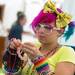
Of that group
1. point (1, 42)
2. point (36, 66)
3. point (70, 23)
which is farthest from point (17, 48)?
point (1, 42)

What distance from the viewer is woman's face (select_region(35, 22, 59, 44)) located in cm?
174

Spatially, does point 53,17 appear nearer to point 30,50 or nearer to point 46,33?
point 46,33

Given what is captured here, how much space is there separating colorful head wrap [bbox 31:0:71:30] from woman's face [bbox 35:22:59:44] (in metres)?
0.03

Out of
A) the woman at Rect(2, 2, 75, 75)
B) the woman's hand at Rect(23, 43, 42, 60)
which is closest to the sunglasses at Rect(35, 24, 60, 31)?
the woman at Rect(2, 2, 75, 75)

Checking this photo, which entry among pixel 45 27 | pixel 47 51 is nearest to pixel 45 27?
pixel 45 27

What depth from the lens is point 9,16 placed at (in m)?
7.77

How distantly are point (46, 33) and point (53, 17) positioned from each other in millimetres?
128

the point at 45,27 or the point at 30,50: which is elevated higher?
the point at 45,27

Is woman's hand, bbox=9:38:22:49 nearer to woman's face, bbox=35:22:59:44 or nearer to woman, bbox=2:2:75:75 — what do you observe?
woman, bbox=2:2:75:75

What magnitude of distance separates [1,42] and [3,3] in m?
1.86

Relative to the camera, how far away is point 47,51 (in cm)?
184

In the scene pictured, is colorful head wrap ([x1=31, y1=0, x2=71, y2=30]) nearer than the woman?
No

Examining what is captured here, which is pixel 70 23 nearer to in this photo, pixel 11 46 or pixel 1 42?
pixel 11 46

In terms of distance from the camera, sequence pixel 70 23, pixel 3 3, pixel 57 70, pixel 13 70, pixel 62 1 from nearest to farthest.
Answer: pixel 57 70 → pixel 13 70 → pixel 70 23 → pixel 62 1 → pixel 3 3
